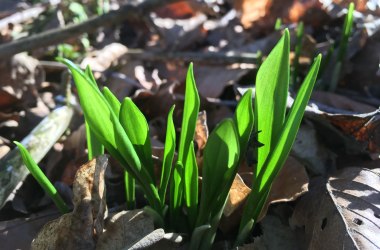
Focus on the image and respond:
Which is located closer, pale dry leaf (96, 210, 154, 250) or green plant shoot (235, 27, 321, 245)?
green plant shoot (235, 27, 321, 245)

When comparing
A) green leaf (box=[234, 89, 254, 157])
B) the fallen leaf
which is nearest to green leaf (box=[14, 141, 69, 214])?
the fallen leaf

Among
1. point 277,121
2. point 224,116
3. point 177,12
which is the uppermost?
point 277,121

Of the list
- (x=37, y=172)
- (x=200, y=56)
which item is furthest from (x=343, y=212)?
(x=200, y=56)

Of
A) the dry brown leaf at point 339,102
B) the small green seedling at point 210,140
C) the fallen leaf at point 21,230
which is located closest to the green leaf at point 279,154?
the small green seedling at point 210,140

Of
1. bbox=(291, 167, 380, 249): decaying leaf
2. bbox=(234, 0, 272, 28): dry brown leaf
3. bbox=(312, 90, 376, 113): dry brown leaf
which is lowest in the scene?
bbox=(234, 0, 272, 28): dry brown leaf

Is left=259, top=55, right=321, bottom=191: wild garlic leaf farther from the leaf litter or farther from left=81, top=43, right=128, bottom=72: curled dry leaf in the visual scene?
left=81, top=43, right=128, bottom=72: curled dry leaf

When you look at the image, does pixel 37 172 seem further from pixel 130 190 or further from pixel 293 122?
pixel 293 122

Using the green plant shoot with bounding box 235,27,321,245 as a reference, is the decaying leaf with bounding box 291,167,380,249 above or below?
below

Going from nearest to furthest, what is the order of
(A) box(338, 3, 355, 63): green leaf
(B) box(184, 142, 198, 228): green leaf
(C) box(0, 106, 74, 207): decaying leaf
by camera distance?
(B) box(184, 142, 198, 228): green leaf
(C) box(0, 106, 74, 207): decaying leaf
(A) box(338, 3, 355, 63): green leaf
